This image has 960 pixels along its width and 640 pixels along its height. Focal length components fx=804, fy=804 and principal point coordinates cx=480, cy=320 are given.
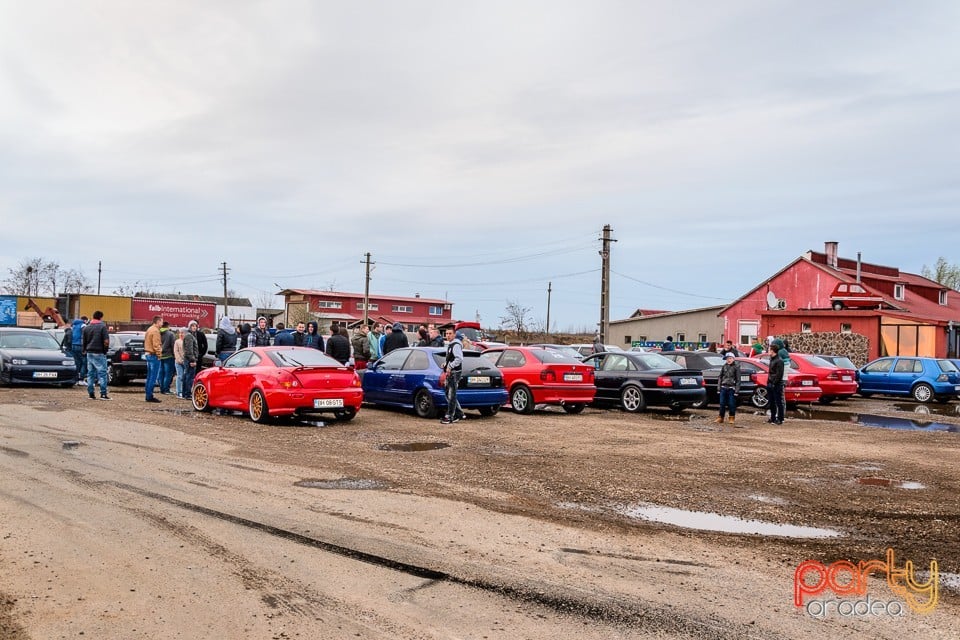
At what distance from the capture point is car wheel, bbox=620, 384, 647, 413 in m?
17.9

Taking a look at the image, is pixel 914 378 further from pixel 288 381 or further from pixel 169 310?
pixel 169 310

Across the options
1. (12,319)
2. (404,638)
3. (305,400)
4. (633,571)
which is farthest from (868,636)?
(12,319)

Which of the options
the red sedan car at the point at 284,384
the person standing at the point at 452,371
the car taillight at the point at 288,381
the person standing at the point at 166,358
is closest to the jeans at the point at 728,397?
the person standing at the point at 452,371

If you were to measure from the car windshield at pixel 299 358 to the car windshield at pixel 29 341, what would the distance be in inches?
397

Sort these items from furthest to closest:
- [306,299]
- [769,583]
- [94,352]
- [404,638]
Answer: [306,299] → [94,352] → [769,583] → [404,638]

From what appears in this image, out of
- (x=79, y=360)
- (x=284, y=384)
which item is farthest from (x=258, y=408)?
(x=79, y=360)

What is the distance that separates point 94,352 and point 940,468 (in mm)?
15048

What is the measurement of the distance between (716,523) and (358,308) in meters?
74.6

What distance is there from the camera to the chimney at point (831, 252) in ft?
178

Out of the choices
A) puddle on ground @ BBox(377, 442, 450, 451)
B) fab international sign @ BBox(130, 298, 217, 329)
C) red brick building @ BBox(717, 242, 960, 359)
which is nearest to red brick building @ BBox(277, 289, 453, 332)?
fab international sign @ BBox(130, 298, 217, 329)

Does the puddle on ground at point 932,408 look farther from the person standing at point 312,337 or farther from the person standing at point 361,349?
the person standing at point 312,337

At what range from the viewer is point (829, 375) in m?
21.7

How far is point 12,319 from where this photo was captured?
46.4 m

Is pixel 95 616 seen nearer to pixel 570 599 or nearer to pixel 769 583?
pixel 570 599
